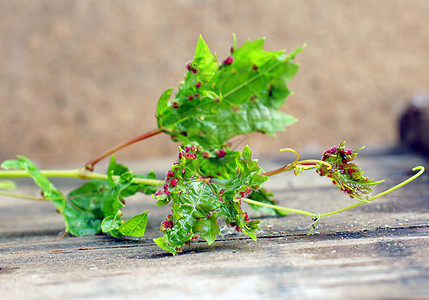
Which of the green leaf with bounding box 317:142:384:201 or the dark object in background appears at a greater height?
the dark object in background

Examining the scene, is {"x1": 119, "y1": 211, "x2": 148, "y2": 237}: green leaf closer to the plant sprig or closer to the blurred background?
the plant sprig

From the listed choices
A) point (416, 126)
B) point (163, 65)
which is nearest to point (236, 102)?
point (416, 126)

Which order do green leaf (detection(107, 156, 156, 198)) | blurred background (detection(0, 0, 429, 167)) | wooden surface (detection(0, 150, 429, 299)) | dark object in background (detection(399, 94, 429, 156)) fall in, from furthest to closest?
1. blurred background (detection(0, 0, 429, 167))
2. dark object in background (detection(399, 94, 429, 156))
3. green leaf (detection(107, 156, 156, 198))
4. wooden surface (detection(0, 150, 429, 299))

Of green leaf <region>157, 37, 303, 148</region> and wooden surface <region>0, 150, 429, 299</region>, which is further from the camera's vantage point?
green leaf <region>157, 37, 303, 148</region>

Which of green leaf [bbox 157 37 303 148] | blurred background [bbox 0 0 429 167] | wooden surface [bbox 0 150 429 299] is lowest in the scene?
wooden surface [bbox 0 150 429 299]

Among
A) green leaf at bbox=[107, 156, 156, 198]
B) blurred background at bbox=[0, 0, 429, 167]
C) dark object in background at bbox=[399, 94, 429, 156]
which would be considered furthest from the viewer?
blurred background at bbox=[0, 0, 429, 167]

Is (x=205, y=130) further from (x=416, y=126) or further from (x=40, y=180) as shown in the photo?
(x=416, y=126)

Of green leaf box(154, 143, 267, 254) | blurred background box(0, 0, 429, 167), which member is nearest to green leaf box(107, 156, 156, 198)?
green leaf box(154, 143, 267, 254)
